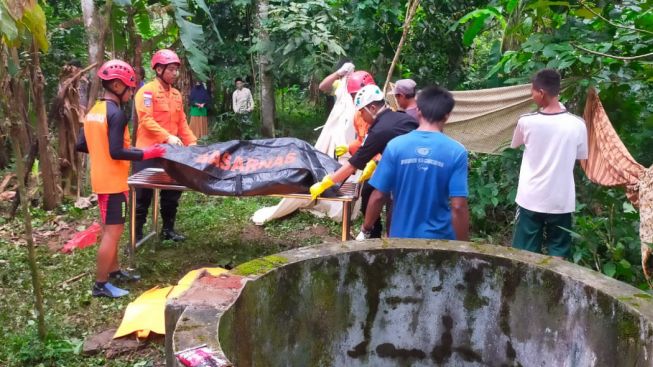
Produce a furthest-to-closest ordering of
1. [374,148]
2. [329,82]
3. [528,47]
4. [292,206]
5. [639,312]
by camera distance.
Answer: [329,82], [292,206], [528,47], [374,148], [639,312]

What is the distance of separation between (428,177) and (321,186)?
4.86ft

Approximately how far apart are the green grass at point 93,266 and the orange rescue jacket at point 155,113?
42.6 inches

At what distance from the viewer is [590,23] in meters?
4.50

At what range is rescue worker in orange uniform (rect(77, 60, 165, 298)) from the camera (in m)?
4.27

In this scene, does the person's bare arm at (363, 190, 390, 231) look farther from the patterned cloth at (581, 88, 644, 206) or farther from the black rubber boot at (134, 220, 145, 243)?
the black rubber boot at (134, 220, 145, 243)

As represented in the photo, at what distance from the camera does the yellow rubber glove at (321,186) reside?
4406 mm

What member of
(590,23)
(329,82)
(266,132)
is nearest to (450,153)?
(590,23)

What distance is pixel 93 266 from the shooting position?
5.10m

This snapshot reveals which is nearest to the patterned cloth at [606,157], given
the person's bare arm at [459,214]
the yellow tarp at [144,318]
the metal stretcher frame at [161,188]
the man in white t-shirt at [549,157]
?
the man in white t-shirt at [549,157]

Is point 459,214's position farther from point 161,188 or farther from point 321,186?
point 161,188

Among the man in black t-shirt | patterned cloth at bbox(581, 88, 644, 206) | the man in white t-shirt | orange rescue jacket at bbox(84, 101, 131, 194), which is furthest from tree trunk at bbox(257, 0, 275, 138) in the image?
the man in white t-shirt

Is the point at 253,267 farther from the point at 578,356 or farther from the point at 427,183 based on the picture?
the point at 578,356

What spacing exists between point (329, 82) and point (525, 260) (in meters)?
4.56

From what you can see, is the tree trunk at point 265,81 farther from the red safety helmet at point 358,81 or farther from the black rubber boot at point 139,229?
the black rubber boot at point 139,229
